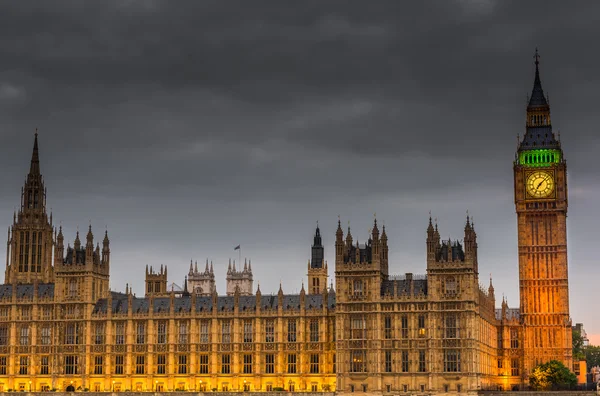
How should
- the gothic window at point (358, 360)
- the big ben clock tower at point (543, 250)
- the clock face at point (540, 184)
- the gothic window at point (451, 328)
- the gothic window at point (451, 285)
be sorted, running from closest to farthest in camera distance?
the gothic window at point (451, 328) → the gothic window at point (451, 285) → the gothic window at point (358, 360) → the big ben clock tower at point (543, 250) → the clock face at point (540, 184)

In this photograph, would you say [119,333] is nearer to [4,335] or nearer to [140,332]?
[140,332]

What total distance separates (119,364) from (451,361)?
5169cm

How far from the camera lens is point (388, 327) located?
162750mm

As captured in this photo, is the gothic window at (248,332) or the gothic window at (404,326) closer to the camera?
the gothic window at (404,326)

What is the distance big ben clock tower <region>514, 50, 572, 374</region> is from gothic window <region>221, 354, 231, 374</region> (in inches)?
1924

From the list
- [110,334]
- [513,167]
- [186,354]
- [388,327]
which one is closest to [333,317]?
[388,327]

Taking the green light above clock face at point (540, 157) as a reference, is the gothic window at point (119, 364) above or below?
below

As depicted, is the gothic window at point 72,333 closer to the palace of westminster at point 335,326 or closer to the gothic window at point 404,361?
the palace of westminster at point 335,326

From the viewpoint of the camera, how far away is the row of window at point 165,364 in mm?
170625

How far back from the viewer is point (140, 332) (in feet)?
582

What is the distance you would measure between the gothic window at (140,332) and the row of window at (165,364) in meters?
2.45

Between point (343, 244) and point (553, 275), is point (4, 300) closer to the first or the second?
point (343, 244)

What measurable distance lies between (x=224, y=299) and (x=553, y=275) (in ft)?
181

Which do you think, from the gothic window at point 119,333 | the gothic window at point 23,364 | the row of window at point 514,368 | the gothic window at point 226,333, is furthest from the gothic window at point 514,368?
the gothic window at point 23,364
